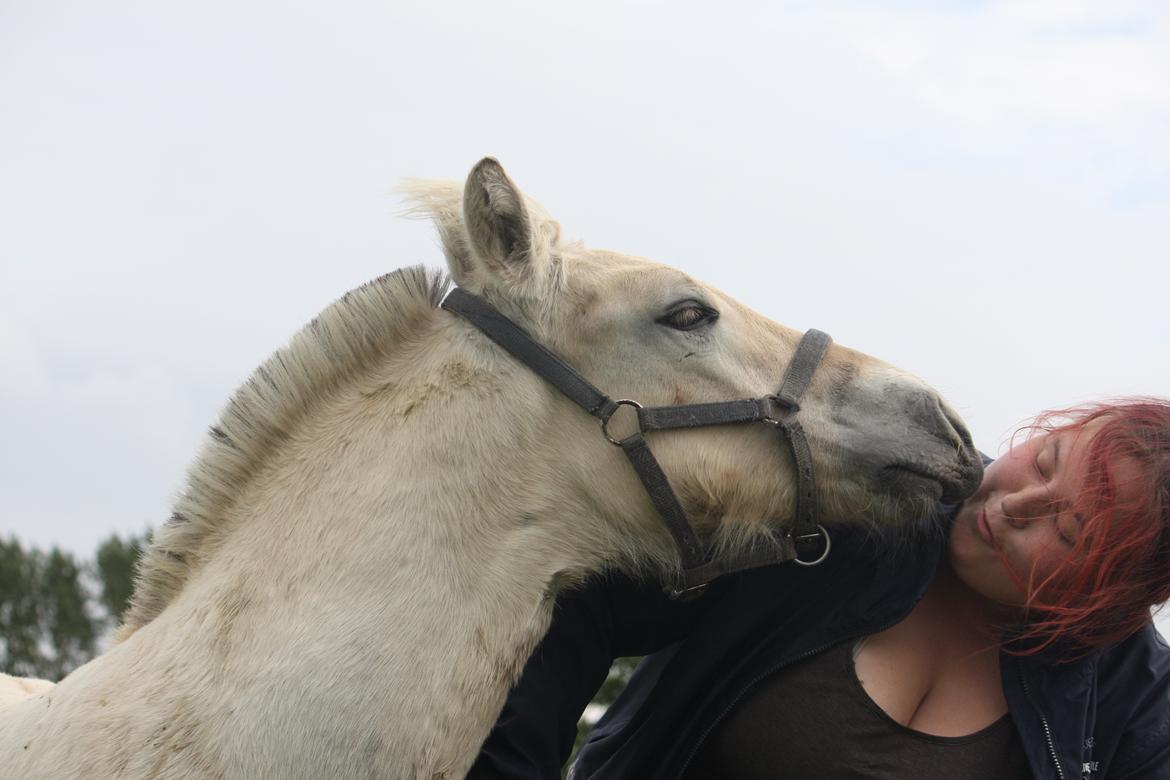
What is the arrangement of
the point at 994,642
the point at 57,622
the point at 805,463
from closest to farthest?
the point at 805,463
the point at 994,642
the point at 57,622

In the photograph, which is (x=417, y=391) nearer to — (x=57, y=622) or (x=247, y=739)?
(x=247, y=739)

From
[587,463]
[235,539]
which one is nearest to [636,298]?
[587,463]

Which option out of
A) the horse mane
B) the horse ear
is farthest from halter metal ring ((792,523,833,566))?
the horse mane

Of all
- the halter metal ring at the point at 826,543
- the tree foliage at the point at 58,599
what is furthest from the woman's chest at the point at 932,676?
the tree foliage at the point at 58,599

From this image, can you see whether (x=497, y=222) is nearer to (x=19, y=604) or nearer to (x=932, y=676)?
(x=932, y=676)

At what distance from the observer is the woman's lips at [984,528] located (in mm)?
3137

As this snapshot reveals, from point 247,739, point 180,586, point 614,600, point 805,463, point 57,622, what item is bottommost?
point 57,622

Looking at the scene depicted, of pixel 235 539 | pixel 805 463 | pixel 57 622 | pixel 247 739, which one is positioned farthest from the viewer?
pixel 57 622

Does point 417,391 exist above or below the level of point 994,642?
above

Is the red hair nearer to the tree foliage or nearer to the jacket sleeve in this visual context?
the jacket sleeve

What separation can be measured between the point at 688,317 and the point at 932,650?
1223mm

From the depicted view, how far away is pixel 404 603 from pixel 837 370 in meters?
1.32

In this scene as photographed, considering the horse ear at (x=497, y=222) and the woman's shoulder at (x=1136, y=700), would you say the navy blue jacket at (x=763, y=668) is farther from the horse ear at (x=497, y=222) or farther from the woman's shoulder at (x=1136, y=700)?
the horse ear at (x=497, y=222)

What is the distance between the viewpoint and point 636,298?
9.93 feet
